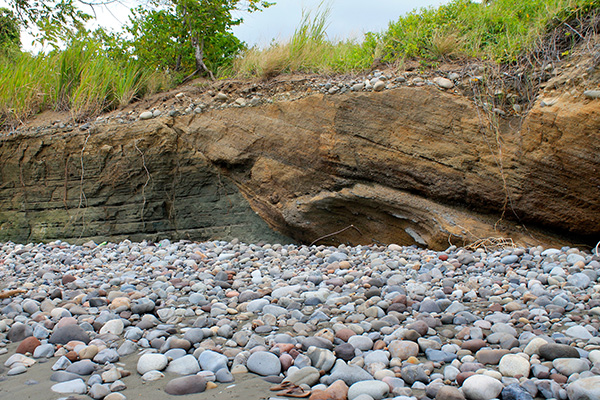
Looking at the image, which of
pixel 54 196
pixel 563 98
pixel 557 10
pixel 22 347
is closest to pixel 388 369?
pixel 22 347

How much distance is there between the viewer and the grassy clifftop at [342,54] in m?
4.10

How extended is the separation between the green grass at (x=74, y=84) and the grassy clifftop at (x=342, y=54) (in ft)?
0.04

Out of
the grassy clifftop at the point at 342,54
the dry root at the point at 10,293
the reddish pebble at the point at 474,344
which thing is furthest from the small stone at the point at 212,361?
the grassy clifftop at the point at 342,54

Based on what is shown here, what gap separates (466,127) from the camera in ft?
13.2

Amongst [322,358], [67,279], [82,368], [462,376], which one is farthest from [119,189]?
[462,376]

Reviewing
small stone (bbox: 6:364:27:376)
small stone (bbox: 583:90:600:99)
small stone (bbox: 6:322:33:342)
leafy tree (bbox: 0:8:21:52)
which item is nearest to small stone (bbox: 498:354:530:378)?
small stone (bbox: 6:364:27:376)

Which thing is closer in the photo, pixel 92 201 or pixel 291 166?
pixel 291 166

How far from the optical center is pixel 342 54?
17.3ft

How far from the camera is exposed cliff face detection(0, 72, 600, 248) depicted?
12.6 feet

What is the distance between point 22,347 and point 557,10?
5.01 m

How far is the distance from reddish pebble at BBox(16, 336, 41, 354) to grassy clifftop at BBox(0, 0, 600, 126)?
3930 mm

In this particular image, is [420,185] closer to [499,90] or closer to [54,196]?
[499,90]

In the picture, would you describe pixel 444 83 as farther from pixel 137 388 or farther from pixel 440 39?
pixel 137 388

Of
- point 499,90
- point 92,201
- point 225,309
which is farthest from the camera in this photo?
point 92,201
